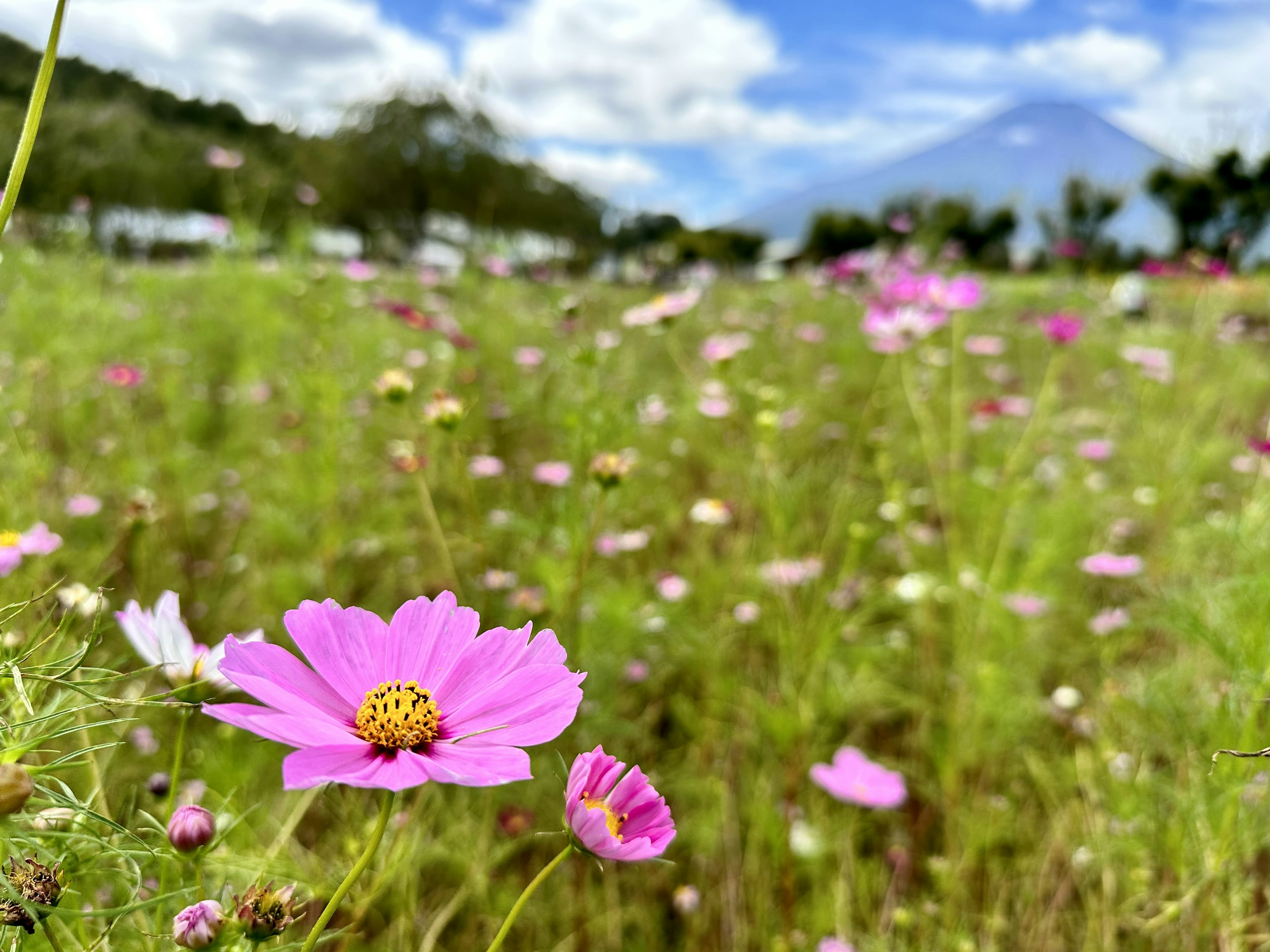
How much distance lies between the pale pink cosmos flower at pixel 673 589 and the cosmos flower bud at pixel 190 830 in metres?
1.11

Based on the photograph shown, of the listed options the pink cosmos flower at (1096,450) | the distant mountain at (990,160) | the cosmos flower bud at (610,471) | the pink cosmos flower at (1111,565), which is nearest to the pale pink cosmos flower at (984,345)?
the pink cosmos flower at (1096,450)

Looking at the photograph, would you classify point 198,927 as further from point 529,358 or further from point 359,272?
point 359,272

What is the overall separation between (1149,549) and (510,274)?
2108 millimetres

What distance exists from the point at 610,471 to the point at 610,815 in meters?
0.48

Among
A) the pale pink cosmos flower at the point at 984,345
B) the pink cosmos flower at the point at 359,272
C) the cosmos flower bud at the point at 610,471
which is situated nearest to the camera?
the cosmos flower bud at the point at 610,471

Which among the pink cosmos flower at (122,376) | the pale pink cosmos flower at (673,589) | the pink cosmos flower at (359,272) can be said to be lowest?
the pale pink cosmos flower at (673,589)

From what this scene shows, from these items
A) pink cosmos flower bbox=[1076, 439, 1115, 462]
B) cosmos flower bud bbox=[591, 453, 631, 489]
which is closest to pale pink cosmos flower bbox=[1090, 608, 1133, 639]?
pink cosmos flower bbox=[1076, 439, 1115, 462]

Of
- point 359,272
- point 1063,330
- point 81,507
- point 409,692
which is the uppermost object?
point 1063,330

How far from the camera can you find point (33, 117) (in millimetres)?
277

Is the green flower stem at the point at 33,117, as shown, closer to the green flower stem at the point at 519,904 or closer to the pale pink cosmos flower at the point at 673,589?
the green flower stem at the point at 519,904

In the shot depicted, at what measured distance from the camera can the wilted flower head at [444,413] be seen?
2.78 feet

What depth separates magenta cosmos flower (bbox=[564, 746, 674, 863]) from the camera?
0.30 m

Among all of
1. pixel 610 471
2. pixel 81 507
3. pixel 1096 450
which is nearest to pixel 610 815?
pixel 610 471

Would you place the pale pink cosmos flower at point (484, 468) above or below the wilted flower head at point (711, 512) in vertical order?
below
